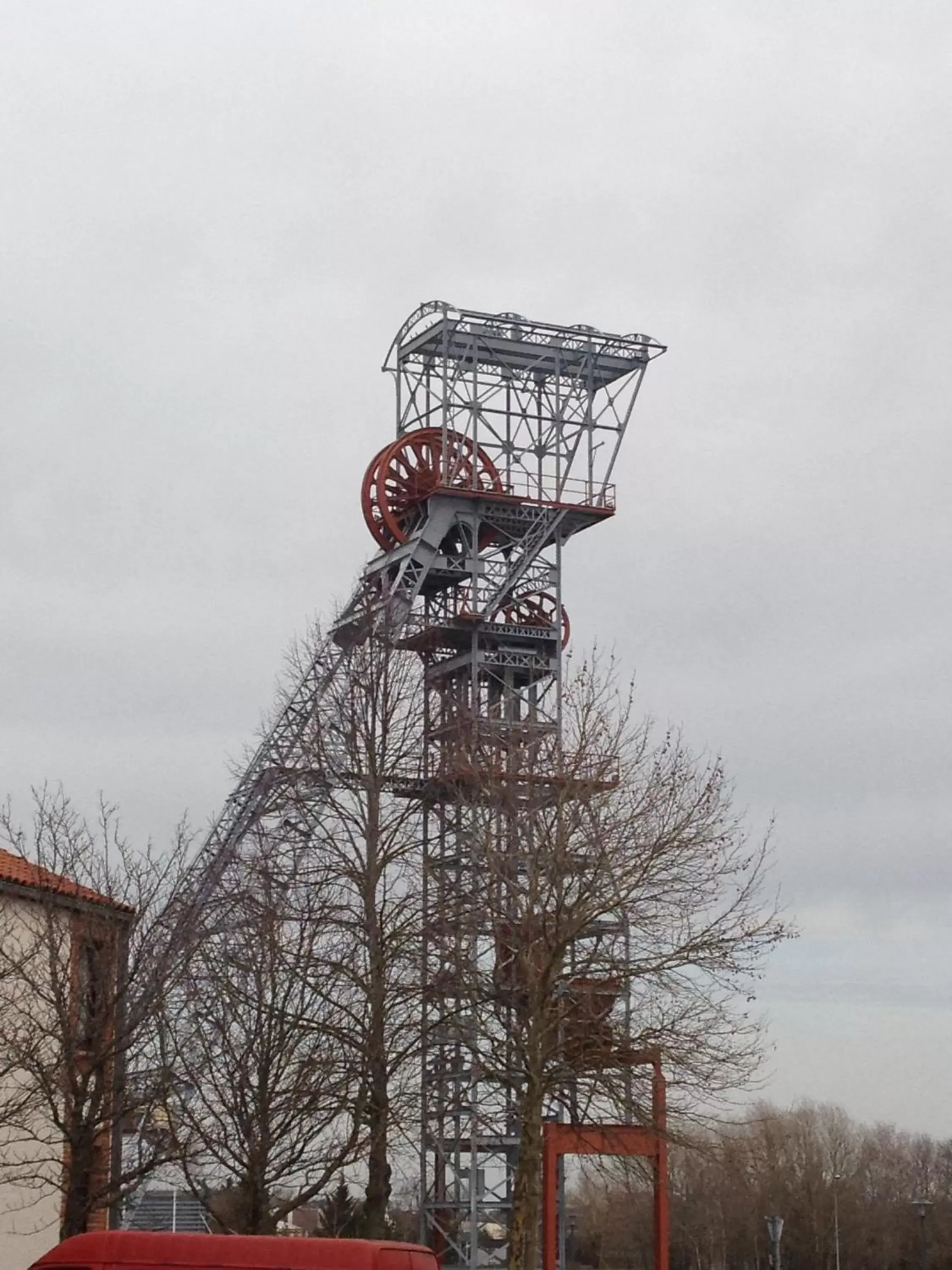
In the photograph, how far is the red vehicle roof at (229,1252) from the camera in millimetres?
20062

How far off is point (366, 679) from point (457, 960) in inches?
235

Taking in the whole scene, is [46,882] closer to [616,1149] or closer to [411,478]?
[616,1149]

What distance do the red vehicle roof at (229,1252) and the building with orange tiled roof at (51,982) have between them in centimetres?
742

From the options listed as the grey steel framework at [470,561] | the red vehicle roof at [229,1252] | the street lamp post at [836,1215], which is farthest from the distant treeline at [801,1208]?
the red vehicle roof at [229,1252]

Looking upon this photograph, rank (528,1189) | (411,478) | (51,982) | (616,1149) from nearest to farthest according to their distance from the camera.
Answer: (51,982) → (528,1189) → (616,1149) → (411,478)

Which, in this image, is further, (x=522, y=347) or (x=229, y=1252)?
(x=522, y=347)

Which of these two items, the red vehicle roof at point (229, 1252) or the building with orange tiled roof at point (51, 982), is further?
the building with orange tiled roof at point (51, 982)

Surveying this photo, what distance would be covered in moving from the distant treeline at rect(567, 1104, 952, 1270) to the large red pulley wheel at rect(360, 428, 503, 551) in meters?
44.8

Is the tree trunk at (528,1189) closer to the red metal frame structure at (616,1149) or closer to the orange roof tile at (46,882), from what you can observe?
the red metal frame structure at (616,1149)

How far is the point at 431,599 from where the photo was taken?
5231cm

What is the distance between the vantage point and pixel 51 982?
29.7 m

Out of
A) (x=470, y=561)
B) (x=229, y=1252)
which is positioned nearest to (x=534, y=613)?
→ (x=470, y=561)

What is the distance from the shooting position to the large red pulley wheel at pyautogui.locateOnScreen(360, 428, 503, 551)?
2037 inches

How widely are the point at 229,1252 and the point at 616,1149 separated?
19683mm
